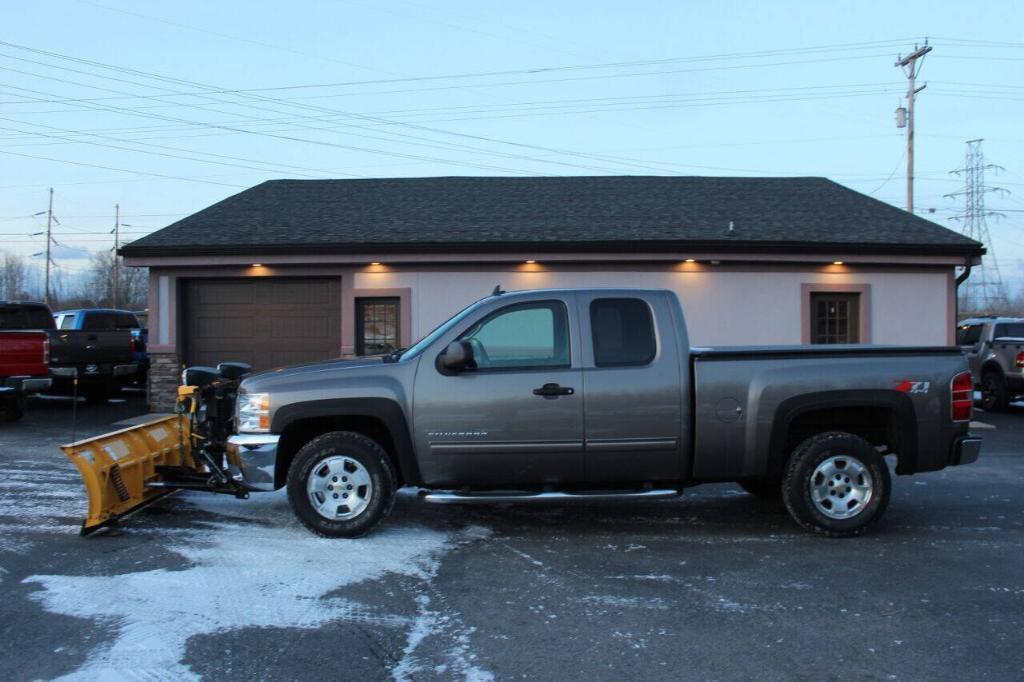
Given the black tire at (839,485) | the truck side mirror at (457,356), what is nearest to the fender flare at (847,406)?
the black tire at (839,485)

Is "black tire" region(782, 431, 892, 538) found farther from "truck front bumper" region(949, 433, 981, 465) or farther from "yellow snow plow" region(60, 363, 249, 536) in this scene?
"yellow snow plow" region(60, 363, 249, 536)

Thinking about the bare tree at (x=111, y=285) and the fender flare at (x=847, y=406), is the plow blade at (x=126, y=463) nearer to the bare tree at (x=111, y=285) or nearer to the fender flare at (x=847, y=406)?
the fender flare at (x=847, y=406)

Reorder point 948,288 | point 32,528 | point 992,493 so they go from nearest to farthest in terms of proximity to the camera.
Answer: point 32,528 → point 992,493 → point 948,288

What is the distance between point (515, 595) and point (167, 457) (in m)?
3.74

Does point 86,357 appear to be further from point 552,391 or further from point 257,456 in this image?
point 552,391

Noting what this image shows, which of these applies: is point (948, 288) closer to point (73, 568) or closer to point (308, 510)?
point (308, 510)

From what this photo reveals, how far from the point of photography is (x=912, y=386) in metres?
6.15

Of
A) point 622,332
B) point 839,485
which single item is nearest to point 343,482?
point 622,332

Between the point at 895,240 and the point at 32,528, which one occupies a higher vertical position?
the point at 895,240

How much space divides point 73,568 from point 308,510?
156 cm

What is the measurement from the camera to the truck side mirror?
591 cm

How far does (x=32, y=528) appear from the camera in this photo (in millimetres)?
6551

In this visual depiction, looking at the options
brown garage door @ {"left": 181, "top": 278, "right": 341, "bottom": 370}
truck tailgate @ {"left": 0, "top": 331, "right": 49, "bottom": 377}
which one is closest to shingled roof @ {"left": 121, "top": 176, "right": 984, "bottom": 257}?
brown garage door @ {"left": 181, "top": 278, "right": 341, "bottom": 370}

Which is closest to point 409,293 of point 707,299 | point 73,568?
point 707,299
